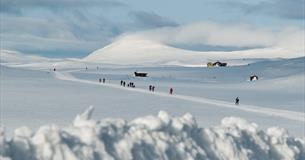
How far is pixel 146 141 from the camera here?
753 cm

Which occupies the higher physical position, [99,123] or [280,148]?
[99,123]

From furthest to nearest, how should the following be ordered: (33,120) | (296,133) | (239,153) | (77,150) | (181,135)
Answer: (296,133), (33,120), (239,153), (181,135), (77,150)

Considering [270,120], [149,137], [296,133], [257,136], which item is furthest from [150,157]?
[270,120]

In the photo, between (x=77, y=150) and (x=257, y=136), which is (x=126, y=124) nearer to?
(x=77, y=150)

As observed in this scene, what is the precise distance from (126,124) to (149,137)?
0.31 m

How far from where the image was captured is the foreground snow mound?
664cm

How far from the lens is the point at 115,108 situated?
1193 inches

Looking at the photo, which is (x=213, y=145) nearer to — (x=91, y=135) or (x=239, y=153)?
(x=239, y=153)

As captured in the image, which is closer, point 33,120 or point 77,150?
point 77,150

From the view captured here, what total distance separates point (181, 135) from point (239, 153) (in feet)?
3.20

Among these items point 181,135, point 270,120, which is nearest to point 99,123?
point 181,135

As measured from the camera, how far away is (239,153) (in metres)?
8.50

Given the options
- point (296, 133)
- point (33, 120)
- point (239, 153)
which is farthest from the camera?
point (296, 133)

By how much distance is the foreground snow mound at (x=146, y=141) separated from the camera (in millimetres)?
6637
